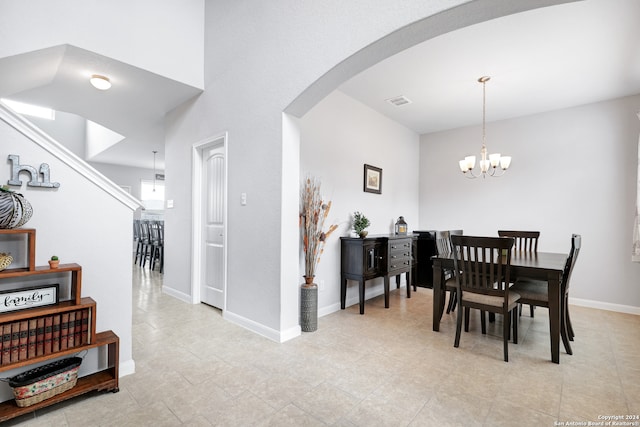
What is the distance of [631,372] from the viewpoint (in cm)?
222

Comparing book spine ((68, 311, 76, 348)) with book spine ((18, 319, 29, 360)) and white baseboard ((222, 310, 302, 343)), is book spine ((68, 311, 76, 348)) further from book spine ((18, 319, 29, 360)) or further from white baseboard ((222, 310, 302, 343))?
white baseboard ((222, 310, 302, 343))

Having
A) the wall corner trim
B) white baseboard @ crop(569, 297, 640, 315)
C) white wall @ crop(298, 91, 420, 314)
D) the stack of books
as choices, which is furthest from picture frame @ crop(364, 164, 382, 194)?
the stack of books

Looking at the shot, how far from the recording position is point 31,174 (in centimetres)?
178

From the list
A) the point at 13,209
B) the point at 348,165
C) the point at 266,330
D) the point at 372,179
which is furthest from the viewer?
the point at 372,179

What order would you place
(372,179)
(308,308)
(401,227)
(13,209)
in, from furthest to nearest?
1. (401,227)
2. (372,179)
3. (308,308)
4. (13,209)

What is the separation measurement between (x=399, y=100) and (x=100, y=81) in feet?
12.0

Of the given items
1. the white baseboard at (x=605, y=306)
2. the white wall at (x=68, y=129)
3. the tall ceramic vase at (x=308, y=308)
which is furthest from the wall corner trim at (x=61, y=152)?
the white wall at (x=68, y=129)

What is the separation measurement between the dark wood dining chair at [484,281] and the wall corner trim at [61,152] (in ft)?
8.82

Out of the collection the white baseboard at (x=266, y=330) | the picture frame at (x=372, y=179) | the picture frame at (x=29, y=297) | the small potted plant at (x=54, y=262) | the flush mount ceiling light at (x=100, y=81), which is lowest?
the white baseboard at (x=266, y=330)

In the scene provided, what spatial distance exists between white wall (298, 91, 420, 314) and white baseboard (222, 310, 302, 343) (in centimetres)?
72

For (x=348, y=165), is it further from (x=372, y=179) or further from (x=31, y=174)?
(x=31, y=174)

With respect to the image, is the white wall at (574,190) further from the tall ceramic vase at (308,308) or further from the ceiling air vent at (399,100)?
the tall ceramic vase at (308,308)

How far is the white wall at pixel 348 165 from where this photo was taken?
3559 mm

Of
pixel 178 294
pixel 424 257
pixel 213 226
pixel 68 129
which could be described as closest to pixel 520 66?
pixel 424 257
